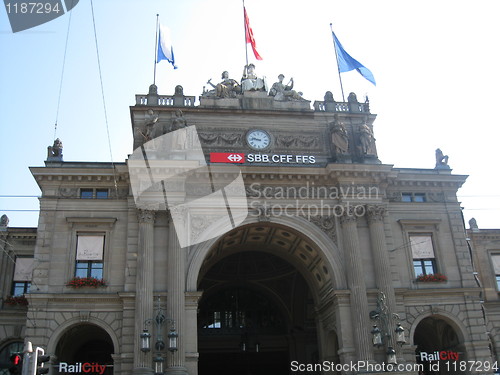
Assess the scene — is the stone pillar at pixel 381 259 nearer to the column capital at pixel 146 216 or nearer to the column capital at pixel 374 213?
the column capital at pixel 374 213

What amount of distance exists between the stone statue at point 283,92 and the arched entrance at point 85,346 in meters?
19.1

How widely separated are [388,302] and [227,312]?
1682cm

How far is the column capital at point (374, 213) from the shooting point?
33.8 metres

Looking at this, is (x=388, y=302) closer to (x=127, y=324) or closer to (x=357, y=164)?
(x=357, y=164)

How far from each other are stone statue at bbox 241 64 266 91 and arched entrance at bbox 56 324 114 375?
18553mm

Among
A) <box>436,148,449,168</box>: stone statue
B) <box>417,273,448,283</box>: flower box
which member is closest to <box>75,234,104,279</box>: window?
<box>417,273,448,283</box>: flower box

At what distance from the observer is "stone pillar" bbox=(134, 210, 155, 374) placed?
28.6m

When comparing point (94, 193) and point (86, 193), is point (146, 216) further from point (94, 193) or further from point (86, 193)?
point (86, 193)

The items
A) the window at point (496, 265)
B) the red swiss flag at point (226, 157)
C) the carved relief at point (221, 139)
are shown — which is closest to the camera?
the red swiss flag at point (226, 157)

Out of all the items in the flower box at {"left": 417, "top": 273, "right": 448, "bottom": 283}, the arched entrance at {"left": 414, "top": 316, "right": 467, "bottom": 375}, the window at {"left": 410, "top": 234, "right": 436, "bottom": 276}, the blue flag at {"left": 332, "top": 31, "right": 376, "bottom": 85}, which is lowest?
the arched entrance at {"left": 414, "top": 316, "right": 467, "bottom": 375}

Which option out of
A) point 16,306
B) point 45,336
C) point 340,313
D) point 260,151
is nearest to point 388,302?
point 340,313

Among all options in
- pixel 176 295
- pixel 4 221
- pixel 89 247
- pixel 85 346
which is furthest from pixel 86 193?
pixel 85 346

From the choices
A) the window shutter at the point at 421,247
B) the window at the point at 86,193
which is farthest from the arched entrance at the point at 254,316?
the window at the point at 86,193

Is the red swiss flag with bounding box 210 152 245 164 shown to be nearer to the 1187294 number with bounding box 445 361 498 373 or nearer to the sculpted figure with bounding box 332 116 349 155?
the sculpted figure with bounding box 332 116 349 155
